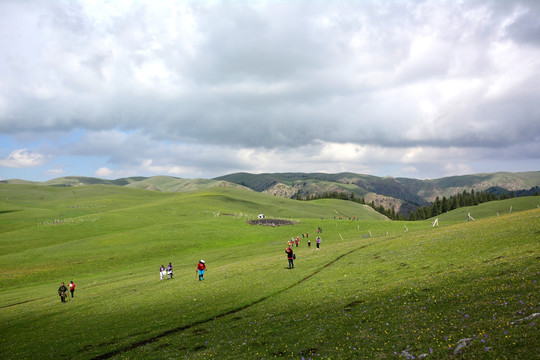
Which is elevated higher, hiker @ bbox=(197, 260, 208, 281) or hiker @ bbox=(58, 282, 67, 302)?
hiker @ bbox=(197, 260, 208, 281)

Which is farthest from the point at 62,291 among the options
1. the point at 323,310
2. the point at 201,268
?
the point at 323,310

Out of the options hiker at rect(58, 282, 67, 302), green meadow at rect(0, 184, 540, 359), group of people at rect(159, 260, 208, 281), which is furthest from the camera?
group of people at rect(159, 260, 208, 281)

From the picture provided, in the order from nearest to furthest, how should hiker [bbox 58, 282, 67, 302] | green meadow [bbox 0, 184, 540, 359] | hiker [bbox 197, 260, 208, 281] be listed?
1. green meadow [bbox 0, 184, 540, 359]
2. hiker [bbox 58, 282, 67, 302]
3. hiker [bbox 197, 260, 208, 281]

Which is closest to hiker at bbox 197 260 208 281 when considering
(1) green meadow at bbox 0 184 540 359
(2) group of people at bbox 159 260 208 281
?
(2) group of people at bbox 159 260 208 281

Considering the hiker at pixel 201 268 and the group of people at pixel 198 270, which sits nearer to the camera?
the hiker at pixel 201 268

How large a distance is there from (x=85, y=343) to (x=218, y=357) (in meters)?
15.1

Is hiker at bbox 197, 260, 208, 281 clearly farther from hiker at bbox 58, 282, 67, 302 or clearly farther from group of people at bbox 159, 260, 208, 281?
hiker at bbox 58, 282, 67, 302

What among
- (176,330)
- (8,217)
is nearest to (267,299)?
(176,330)

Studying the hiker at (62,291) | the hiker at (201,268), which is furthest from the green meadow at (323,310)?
the hiker at (201,268)

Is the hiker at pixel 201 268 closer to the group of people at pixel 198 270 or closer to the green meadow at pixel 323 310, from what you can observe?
the group of people at pixel 198 270

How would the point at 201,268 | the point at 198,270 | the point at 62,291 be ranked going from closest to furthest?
the point at 62,291 < the point at 201,268 < the point at 198,270

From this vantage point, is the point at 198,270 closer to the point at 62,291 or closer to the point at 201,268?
the point at 201,268

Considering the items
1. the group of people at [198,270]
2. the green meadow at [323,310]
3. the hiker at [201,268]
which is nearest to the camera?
the green meadow at [323,310]

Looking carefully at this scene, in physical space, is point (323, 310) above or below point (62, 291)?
above
